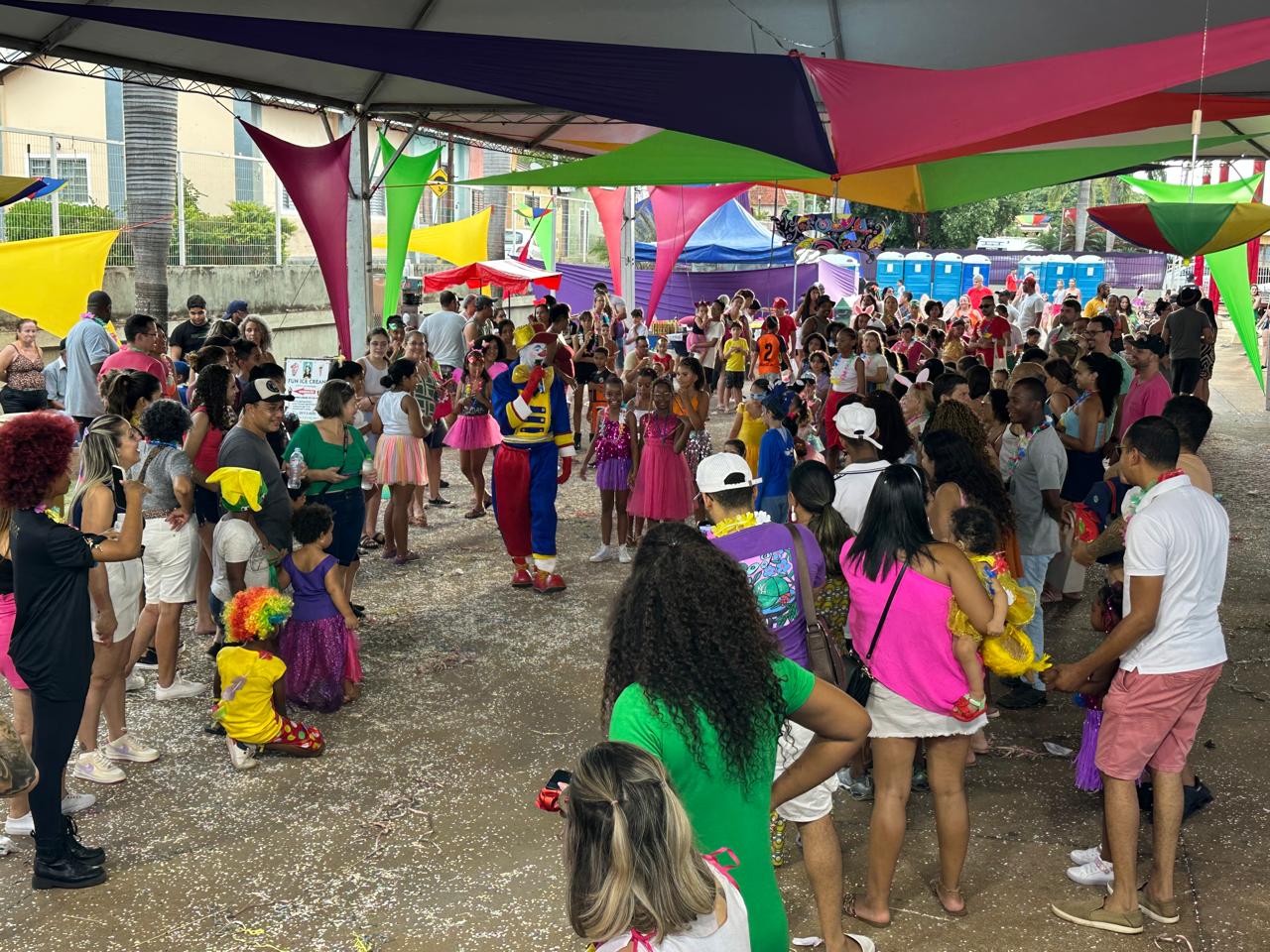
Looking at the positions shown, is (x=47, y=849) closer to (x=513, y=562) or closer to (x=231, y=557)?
(x=231, y=557)

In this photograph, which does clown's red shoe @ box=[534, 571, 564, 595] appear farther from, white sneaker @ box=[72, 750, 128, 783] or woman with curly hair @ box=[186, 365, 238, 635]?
white sneaker @ box=[72, 750, 128, 783]

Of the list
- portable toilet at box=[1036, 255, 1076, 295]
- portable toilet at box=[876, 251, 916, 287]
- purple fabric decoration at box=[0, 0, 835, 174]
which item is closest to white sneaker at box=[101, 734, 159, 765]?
purple fabric decoration at box=[0, 0, 835, 174]

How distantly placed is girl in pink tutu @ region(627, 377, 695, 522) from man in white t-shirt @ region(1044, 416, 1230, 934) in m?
4.11

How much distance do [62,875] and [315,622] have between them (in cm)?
176

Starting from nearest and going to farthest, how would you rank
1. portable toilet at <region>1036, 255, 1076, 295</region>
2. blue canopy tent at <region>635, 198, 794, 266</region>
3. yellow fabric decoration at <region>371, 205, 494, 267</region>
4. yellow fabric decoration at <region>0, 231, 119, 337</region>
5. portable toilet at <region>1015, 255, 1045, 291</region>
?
1. yellow fabric decoration at <region>0, 231, 119, 337</region>
2. yellow fabric decoration at <region>371, 205, 494, 267</region>
3. blue canopy tent at <region>635, 198, 794, 266</region>
4. portable toilet at <region>1036, 255, 1076, 295</region>
5. portable toilet at <region>1015, 255, 1045, 291</region>

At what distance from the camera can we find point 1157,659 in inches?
144

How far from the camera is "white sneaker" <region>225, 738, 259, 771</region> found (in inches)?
199

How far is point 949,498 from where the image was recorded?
Result: 4.47 metres

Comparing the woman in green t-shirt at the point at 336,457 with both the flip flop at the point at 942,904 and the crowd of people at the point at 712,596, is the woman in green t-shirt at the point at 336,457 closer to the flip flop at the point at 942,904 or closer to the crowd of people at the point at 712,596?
the crowd of people at the point at 712,596

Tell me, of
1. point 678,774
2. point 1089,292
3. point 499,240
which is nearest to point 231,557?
point 678,774

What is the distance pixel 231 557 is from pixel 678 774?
13.3 ft

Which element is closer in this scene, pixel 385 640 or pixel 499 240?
pixel 385 640

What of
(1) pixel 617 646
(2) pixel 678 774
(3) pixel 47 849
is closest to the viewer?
(2) pixel 678 774

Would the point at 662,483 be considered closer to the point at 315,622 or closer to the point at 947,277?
the point at 315,622
